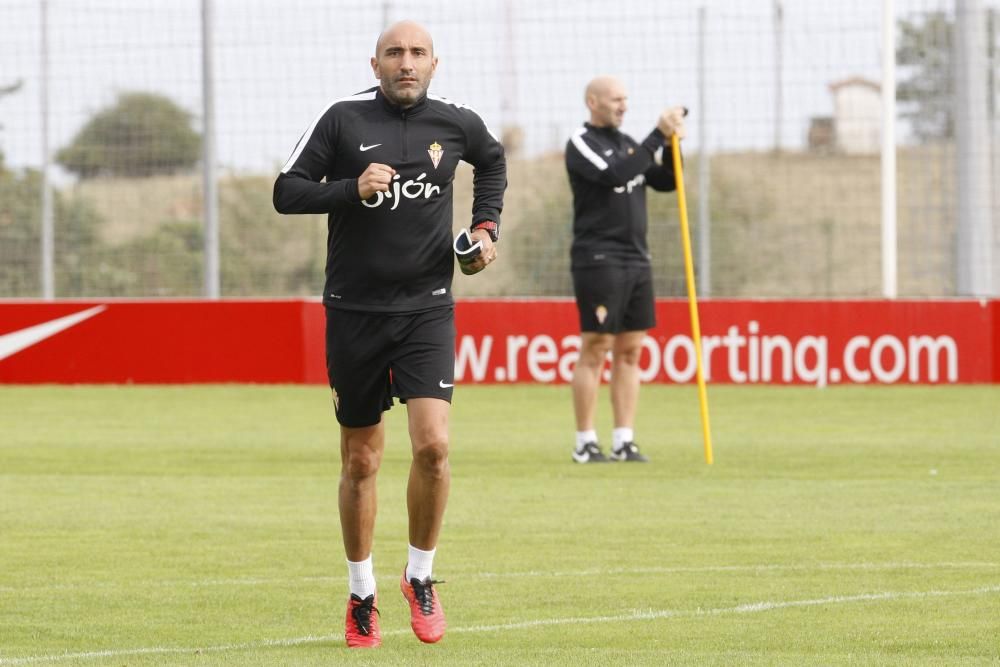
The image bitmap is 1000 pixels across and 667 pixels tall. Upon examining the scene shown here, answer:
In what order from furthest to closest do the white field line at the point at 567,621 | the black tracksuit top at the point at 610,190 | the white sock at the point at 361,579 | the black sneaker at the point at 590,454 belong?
the black tracksuit top at the point at 610,190 < the black sneaker at the point at 590,454 < the white sock at the point at 361,579 < the white field line at the point at 567,621

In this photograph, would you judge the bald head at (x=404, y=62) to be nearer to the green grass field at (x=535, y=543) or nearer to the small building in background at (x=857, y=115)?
the green grass field at (x=535, y=543)

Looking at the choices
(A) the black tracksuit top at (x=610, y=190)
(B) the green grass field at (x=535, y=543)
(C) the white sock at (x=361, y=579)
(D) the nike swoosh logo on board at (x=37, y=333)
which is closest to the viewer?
(B) the green grass field at (x=535, y=543)

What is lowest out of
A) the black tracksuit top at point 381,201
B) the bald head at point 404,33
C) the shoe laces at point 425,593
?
the shoe laces at point 425,593

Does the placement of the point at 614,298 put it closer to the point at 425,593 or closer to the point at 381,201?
the point at 381,201

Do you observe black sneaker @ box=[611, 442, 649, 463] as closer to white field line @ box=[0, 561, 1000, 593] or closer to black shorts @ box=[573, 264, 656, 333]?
black shorts @ box=[573, 264, 656, 333]

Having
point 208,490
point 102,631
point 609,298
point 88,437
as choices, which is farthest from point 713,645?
point 88,437

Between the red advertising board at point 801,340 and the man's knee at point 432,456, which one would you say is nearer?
the man's knee at point 432,456

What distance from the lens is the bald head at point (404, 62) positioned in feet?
21.5

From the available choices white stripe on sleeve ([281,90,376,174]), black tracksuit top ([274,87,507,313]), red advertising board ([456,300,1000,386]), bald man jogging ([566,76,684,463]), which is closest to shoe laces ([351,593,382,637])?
black tracksuit top ([274,87,507,313])

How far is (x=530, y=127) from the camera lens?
18.0 m

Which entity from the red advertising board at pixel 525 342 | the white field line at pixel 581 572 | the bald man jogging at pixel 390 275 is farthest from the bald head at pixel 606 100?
the red advertising board at pixel 525 342

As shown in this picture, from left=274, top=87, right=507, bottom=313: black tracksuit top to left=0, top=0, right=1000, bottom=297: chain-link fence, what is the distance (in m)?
11.0

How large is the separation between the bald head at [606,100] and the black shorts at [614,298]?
34.1 inches

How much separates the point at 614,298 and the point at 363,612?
5830 millimetres
